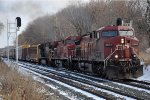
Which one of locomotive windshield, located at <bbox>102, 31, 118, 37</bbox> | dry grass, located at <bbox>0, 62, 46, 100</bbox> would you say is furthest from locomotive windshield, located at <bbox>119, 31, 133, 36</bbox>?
dry grass, located at <bbox>0, 62, 46, 100</bbox>

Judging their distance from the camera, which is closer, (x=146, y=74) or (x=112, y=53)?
(x=112, y=53)

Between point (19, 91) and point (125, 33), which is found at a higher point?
point (125, 33)

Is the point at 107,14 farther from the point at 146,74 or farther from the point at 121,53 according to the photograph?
the point at 121,53

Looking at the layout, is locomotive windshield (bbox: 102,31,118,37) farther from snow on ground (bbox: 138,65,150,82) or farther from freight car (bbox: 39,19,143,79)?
snow on ground (bbox: 138,65,150,82)

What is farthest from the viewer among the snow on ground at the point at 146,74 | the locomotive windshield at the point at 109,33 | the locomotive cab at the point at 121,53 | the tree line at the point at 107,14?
the tree line at the point at 107,14

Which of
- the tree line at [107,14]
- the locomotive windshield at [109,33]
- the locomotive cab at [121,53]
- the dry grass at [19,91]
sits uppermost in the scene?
the tree line at [107,14]

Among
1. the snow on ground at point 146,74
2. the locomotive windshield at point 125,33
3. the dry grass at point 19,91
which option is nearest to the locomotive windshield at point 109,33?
the locomotive windshield at point 125,33

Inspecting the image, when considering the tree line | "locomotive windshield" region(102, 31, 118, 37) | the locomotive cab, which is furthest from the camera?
the tree line

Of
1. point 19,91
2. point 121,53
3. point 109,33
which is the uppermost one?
point 109,33

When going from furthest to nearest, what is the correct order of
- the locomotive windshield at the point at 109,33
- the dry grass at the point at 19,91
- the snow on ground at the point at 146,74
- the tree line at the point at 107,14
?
the tree line at the point at 107,14
the snow on ground at the point at 146,74
the locomotive windshield at the point at 109,33
the dry grass at the point at 19,91

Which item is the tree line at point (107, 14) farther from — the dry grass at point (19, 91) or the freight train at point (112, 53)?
the dry grass at point (19, 91)

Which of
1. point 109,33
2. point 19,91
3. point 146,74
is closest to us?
point 19,91

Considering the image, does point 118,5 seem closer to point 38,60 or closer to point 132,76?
Answer: point 38,60

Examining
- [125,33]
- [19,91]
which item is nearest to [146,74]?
[125,33]
